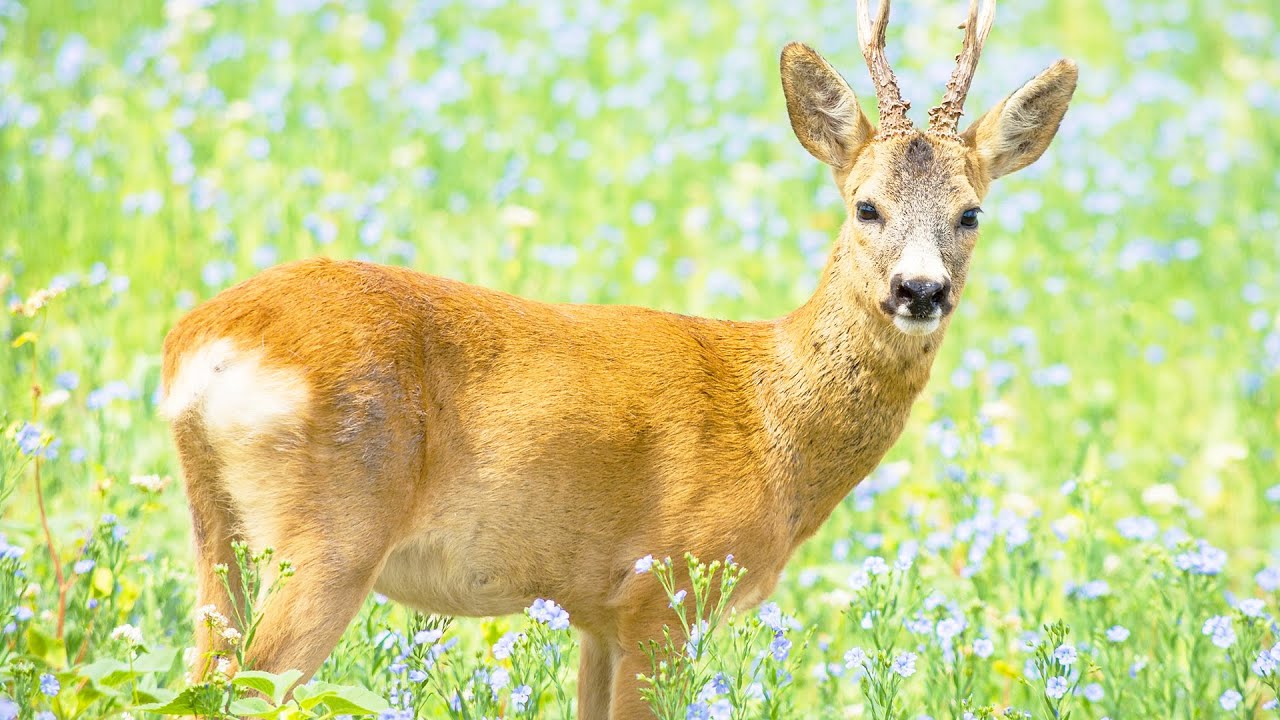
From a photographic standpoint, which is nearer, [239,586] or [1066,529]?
[239,586]

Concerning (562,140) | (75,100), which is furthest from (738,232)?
(75,100)

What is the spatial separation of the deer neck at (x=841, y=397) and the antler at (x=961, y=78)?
1.46ft

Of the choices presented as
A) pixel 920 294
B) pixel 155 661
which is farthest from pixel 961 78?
pixel 155 661

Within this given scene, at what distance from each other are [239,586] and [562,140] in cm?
516

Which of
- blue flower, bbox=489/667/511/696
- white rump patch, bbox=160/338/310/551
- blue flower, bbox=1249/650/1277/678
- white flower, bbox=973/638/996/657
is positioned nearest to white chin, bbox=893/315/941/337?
white flower, bbox=973/638/996/657

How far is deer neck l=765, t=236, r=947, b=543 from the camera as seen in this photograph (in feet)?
13.9

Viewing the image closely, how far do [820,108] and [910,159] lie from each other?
423 millimetres

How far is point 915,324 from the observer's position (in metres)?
4.04

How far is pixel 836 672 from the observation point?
4.15m

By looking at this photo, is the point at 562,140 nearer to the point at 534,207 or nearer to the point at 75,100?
the point at 534,207

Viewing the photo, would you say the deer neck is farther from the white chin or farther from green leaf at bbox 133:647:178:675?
green leaf at bbox 133:647:178:675

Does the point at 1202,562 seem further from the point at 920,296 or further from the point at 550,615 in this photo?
the point at 550,615

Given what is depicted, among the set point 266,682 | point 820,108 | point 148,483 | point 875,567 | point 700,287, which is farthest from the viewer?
point 700,287

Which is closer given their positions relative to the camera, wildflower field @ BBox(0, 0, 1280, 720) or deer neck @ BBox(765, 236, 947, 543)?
wildflower field @ BBox(0, 0, 1280, 720)
